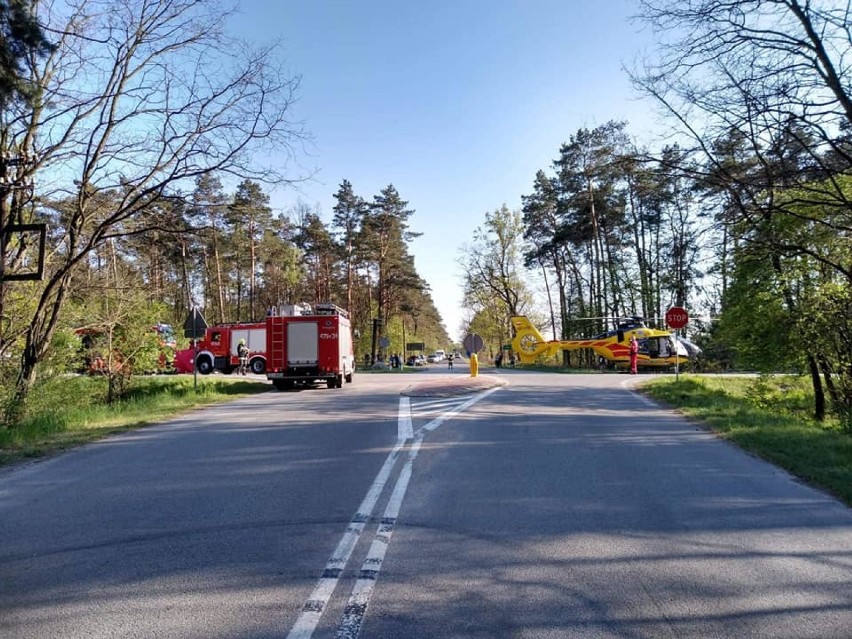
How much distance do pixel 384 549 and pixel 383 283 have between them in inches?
2101

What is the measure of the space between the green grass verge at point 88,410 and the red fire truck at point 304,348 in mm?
1523

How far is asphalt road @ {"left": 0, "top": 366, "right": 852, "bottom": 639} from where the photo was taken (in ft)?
12.8

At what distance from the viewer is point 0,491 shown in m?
7.41

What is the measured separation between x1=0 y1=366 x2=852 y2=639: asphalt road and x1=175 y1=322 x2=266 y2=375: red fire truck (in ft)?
95.7

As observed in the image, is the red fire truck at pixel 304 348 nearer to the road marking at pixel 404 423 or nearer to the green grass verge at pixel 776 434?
the road marking at pixel 404 423

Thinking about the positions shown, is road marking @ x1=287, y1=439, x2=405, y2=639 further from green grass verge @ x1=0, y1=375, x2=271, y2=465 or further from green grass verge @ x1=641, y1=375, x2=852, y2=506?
green grass verge @ x1=0, y1=375, x2=271, y2=465

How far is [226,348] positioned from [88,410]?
23.6m

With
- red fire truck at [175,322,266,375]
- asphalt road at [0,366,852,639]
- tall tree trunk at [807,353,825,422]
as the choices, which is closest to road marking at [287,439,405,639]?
asphalt road at [0,366,852,639]

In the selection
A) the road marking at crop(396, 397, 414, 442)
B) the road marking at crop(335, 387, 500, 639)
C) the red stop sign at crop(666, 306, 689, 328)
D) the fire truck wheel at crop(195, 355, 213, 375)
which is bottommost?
the road marking at crop(335, 387, 500, 639)

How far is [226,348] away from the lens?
3872 centimetres

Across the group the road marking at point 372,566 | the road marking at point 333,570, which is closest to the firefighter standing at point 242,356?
the road marking at point 372,566

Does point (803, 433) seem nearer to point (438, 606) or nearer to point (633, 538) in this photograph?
point (633, 538)

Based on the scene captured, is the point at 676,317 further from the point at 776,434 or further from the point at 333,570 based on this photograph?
the point at 333,570

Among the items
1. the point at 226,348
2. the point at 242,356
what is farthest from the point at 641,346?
the point at 226,348
